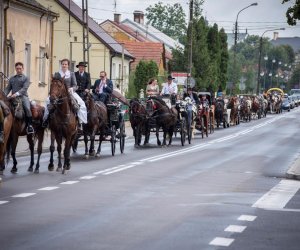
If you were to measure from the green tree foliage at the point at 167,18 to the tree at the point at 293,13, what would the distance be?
13066 centimetres

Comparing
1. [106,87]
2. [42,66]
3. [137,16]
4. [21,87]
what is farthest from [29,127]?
[137,16]

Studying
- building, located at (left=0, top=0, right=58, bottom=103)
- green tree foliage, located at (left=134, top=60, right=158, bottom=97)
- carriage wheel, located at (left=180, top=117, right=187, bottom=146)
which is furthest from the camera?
green tree foliage, located at (left=134, top=60, right=158, bottom=97)

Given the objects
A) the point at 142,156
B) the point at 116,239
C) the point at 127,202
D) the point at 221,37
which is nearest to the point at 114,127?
the point at 142,156

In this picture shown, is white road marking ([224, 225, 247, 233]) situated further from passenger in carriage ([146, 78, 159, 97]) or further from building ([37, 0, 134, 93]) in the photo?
building ([37, 0, 134, 93])

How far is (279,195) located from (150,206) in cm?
309

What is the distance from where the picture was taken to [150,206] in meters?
13.2

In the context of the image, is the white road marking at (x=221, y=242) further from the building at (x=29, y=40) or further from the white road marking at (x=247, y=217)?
the building at (x=29, y=40)

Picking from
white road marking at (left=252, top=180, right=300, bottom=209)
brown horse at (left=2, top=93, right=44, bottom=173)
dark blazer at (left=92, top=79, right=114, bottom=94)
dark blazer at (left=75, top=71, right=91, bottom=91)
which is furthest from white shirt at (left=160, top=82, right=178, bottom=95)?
white road marking at (left=252, top=180, right=300, bottom=209)

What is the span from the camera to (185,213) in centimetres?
1255

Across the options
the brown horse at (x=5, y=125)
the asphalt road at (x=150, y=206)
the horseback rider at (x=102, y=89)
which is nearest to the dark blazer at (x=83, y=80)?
the asphalt road at (x=150, y=206)

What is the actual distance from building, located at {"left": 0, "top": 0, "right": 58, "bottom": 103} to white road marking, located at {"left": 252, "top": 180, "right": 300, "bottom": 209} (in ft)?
67.7

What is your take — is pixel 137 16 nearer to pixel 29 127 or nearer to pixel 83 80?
pixel 83 80

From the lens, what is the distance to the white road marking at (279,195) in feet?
45.5

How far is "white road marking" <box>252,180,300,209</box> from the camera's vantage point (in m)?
13.9
